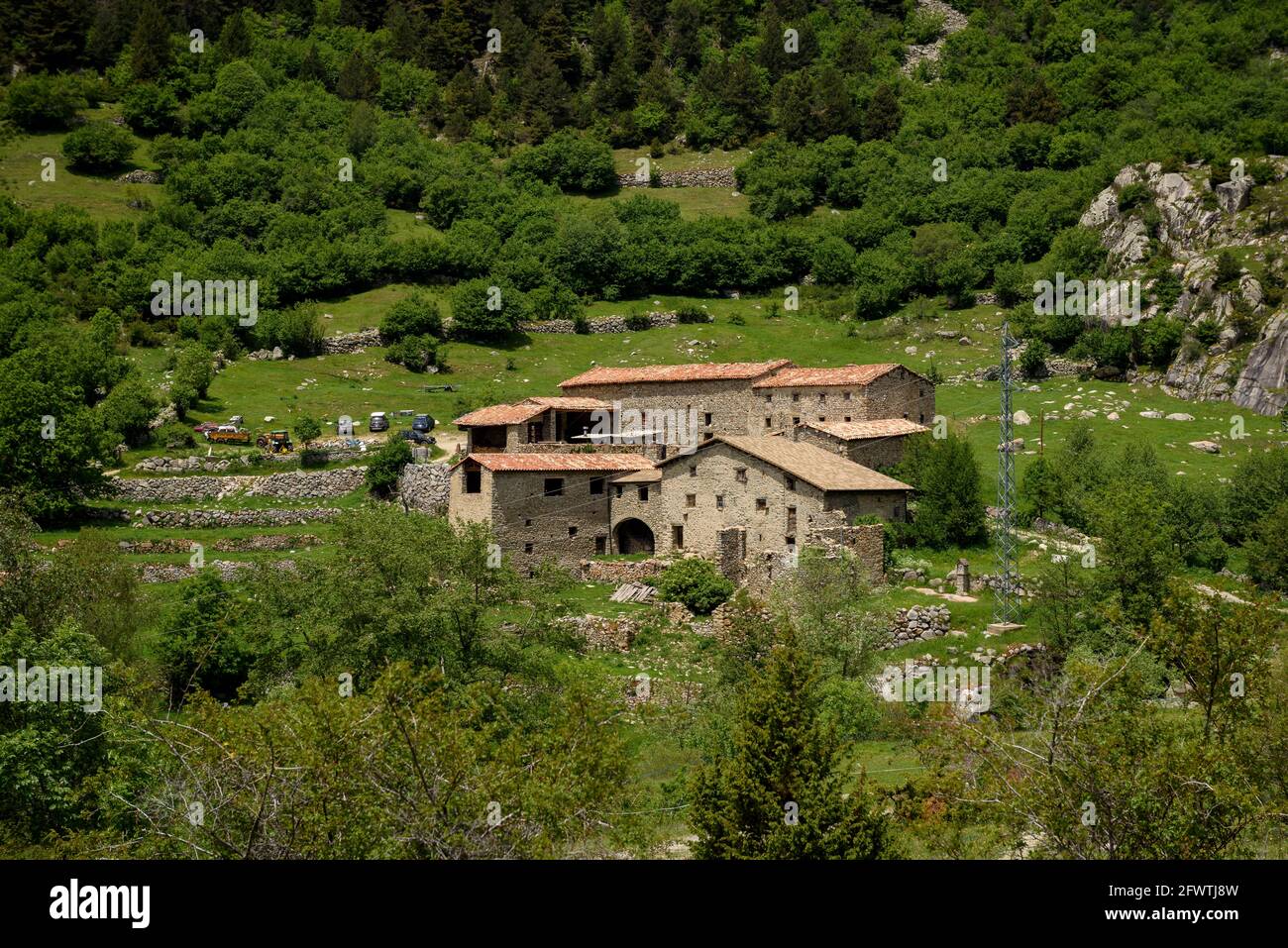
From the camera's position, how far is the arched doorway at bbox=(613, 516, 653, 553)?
2457 inches

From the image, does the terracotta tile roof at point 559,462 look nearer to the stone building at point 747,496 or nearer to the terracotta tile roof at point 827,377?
the stone building at point 747,496

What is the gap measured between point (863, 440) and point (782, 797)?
118 ft

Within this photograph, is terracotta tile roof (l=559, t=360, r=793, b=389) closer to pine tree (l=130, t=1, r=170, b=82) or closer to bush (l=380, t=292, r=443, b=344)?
bush (l=380, t=292, r=443, b=344)

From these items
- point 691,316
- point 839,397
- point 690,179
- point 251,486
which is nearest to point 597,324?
point 691,316

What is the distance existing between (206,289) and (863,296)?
4275cm

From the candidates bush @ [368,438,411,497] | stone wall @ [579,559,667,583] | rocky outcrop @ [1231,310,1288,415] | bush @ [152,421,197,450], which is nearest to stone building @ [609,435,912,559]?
stone wall @ [579,559,667,583]

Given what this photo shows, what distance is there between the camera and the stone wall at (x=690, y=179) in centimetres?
13318

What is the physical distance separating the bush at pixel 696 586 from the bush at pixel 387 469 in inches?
626

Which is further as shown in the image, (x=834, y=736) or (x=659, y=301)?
(x=659, y=301)

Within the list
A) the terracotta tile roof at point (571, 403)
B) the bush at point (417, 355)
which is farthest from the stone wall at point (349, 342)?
the terracotta tile roof at point (571, 403)

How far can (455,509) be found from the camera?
61250mm

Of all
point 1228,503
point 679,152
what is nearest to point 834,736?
point 1228,503

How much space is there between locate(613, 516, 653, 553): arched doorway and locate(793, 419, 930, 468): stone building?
781 cm

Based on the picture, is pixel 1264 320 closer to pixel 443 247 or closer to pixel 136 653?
pixel 443 247
